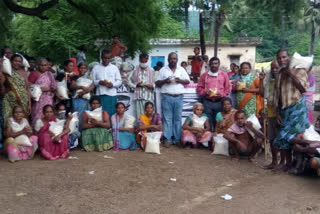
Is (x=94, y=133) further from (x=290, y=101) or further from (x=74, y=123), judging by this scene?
(x=290, y=101)

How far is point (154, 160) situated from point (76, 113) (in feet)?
5.56

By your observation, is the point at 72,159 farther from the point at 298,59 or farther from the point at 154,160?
the point at 298,59

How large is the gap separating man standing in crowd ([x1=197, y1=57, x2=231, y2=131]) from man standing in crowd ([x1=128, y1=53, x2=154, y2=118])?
3.20 feet

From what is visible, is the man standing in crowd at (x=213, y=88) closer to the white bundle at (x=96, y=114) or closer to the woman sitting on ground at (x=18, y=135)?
the white bundle at (x=96, y=114)

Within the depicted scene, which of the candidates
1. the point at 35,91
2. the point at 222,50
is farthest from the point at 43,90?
the point at 222,50

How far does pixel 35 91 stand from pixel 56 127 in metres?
0.77

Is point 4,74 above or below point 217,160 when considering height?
above

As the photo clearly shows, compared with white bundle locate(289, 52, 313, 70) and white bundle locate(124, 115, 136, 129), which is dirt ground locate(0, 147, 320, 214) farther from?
white bundle locate(289, 52, 313, 70)

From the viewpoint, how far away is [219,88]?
7.50m

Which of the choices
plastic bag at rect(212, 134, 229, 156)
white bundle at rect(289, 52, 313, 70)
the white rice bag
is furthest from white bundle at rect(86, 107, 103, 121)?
white bundle at rect(289, 52, 313, 70)

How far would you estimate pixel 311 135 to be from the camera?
5434 millimetres

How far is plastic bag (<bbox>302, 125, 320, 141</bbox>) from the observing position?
5402mm

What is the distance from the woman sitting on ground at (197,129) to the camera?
748 cm

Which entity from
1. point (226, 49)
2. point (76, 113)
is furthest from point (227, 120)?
A: point (226, 49)
